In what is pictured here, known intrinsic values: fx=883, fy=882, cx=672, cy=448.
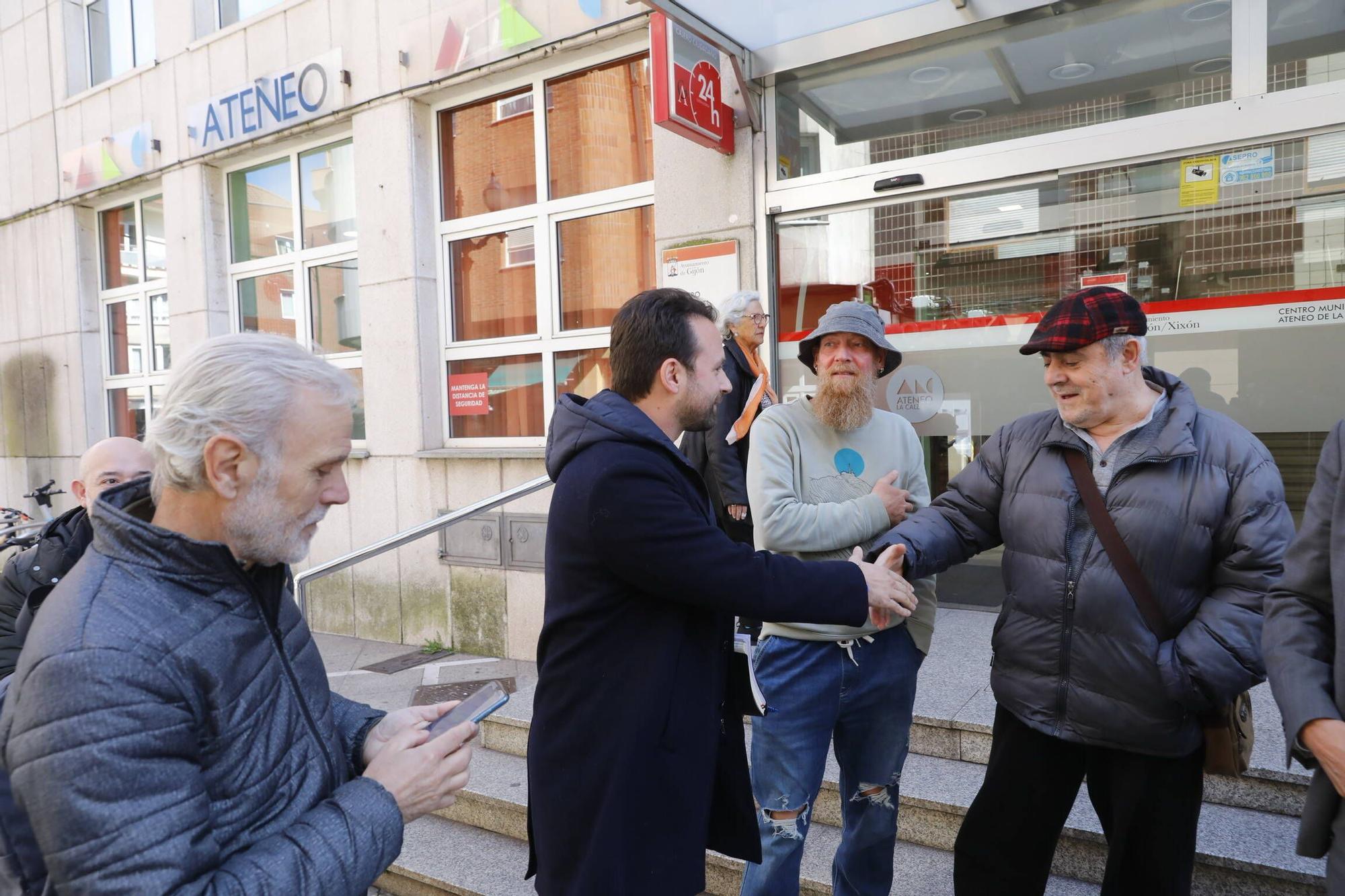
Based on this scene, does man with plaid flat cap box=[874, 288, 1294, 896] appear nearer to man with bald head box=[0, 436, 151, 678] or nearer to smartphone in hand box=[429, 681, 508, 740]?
smartphone in hand box=[429, 681, 508, 740]

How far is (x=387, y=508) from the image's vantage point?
22.3 feet

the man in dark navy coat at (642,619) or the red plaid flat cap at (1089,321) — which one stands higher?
the red plaid flat cap at (1089,321)

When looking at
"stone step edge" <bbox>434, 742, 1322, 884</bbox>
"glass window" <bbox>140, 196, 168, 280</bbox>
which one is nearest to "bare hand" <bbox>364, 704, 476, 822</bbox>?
"stone step edge" <bbox>434, 742, 1322, 884</bbox>

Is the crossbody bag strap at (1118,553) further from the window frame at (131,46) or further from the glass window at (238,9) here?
the window frame at (131,46)

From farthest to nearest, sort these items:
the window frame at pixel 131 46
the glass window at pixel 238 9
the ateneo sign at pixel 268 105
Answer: the window frame at pixel 131 46 < the glass window at pixel 238 9 < the ateneo sign at pixel 268 105

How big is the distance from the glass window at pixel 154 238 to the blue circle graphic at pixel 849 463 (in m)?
8.59

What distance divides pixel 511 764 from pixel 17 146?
9927 mm

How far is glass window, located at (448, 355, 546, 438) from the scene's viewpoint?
6609 millimetres

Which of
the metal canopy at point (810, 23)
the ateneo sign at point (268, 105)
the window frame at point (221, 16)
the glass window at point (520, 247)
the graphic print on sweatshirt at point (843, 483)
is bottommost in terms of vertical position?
the graphic print on sweatshirt at point (843, 483)

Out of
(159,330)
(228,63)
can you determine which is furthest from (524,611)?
(159,330)

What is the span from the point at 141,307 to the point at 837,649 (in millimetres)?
9170

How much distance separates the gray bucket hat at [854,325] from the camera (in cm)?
277

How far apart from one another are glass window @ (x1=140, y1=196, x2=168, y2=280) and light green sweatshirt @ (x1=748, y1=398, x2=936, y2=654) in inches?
334

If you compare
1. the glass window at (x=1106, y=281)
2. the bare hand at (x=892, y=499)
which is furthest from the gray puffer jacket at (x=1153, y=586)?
the glass window at (x=1106, y=281)
